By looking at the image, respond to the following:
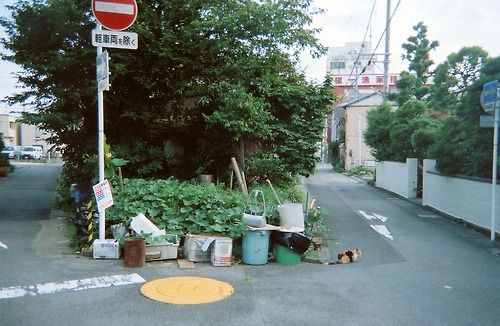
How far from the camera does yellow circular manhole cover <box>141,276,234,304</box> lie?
5.68 metres

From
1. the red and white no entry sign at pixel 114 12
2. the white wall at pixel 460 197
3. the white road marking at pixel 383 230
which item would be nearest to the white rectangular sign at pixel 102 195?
the red and white no entry sign at pixel 114 12

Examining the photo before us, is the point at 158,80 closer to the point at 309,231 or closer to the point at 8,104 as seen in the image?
the point at 8,104

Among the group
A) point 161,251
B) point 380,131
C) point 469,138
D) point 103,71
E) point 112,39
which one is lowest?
point 161,251

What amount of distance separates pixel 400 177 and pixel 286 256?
50.0 ft

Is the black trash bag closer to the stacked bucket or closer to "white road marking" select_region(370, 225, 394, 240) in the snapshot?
the stacked bucket

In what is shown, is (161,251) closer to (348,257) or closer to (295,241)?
(295,241)

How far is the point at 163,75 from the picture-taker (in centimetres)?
1212

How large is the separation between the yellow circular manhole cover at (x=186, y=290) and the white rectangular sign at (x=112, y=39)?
4.20 metres

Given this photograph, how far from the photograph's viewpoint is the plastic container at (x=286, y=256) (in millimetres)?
7709

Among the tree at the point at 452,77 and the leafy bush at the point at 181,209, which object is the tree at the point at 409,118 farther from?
the leafy bush at the point at 181,209

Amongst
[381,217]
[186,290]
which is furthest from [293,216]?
[381,217]

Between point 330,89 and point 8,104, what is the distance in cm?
910

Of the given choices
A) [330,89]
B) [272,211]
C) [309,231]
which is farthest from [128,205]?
[330,89]

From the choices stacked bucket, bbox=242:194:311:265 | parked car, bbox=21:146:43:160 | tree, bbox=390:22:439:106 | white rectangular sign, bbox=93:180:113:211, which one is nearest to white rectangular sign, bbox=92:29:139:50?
white rectangular sign, bbox=93:180:113:211
